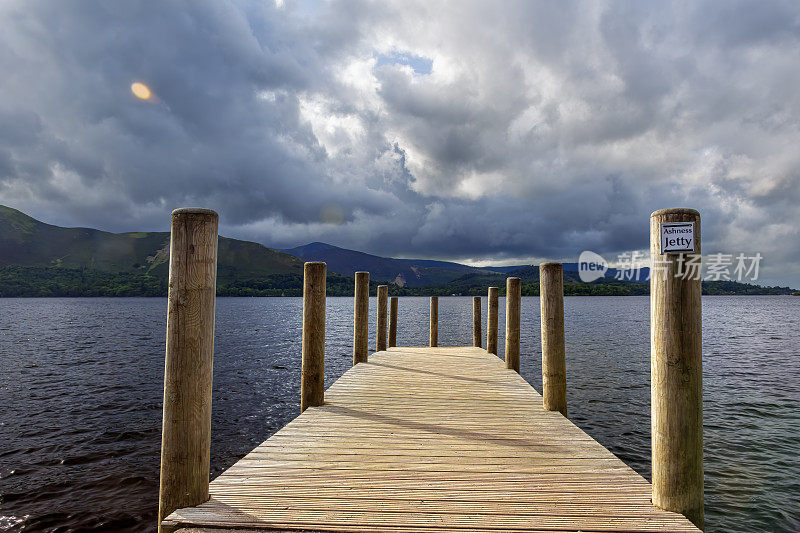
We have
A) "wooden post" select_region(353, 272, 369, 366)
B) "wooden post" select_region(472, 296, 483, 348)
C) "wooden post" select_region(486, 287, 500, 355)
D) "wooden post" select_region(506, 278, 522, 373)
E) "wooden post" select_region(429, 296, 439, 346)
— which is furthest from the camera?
"wooden post" select_region(472, 296, 483, 348)

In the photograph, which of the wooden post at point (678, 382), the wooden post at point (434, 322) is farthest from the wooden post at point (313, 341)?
the wooden post at point (434, 322)

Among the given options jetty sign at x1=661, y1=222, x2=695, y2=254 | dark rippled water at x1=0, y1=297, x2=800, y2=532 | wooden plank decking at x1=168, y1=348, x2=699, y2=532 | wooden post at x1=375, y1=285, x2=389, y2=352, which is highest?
jetty sign at x1=661, y1=222, x2=695, y2=254

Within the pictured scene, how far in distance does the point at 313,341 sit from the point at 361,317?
3655mm

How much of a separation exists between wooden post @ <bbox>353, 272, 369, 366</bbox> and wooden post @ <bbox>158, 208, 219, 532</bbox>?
20.0ft

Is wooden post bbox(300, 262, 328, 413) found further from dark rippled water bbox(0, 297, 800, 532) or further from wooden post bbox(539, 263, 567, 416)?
wooden post bbox(539, 263, 567, 416)

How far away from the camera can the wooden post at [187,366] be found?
302 cm

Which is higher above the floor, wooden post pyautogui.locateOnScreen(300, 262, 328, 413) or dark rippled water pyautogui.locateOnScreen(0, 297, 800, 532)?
wooden post pyautogui.locateOnScreen(300, 262, 328, 413)

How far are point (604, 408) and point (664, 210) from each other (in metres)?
11.7

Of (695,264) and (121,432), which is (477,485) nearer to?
(695,264)

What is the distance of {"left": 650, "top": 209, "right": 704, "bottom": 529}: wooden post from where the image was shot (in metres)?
3.04

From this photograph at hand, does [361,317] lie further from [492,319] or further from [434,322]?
[434,322]

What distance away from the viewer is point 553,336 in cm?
577

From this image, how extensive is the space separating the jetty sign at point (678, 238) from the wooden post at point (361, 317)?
22.3 ft

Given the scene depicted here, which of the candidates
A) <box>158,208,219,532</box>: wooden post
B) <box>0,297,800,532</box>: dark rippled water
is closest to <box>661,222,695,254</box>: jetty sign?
<box>158,208,219,532</box>: wooden post
